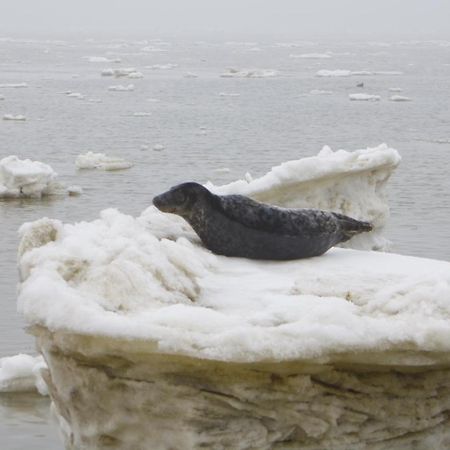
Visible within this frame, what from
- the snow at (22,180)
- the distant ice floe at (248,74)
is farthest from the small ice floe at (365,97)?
the snow at (22,180)

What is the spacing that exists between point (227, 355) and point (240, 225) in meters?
2.13

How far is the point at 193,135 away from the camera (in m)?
25.7

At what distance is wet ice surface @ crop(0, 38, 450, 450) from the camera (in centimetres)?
1432

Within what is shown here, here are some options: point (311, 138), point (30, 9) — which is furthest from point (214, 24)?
point (311, 138)

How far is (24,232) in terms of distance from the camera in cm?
707

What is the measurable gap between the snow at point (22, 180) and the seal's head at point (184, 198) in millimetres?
9177

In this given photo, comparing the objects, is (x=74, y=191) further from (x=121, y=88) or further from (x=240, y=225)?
(x=121, y=88)

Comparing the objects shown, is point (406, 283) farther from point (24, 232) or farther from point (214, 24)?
point (214, 24)

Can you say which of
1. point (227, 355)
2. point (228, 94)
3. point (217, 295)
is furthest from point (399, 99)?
point (227, 355)

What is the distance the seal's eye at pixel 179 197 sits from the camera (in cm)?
785

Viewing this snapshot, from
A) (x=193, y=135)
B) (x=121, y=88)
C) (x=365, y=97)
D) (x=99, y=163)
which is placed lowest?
(x=121, y=88)

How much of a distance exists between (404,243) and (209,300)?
7403 millimetres

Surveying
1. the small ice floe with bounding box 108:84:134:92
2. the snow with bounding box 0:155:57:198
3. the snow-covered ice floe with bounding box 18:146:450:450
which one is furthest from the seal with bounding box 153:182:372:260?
the small ice floe with bounding box 108:84:134:92

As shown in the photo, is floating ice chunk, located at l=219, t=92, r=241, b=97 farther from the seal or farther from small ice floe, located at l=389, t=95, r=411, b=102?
the seal
